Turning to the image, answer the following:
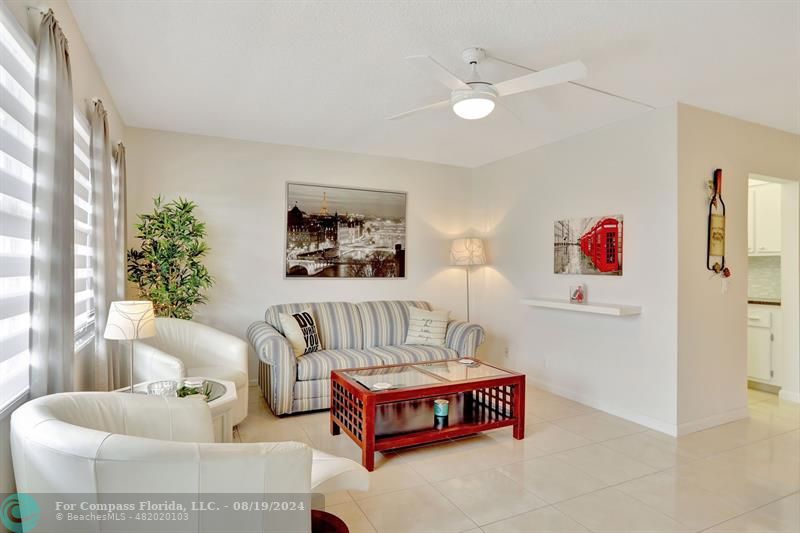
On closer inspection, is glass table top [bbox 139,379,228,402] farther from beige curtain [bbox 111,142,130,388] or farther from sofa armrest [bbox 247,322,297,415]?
sofa armrest [bbox 247,322,297,415]

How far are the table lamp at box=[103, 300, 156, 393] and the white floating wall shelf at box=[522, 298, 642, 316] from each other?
3.30 metres

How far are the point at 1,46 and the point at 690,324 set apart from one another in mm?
4296

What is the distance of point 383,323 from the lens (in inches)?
185

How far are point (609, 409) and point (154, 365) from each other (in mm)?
3613

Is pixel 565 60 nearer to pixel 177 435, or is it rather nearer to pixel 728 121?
pixel 728 121

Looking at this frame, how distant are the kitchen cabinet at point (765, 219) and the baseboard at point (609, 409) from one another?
2390 mm

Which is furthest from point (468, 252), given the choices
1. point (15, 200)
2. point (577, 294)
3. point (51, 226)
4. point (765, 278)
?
point (15, 200)

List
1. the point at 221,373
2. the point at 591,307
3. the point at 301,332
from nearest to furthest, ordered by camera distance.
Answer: the point at 221,373 < the point at 591,307 < the point at 301,332

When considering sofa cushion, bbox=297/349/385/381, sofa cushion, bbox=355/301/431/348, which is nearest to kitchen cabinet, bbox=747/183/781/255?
sofa cushion, bbox=355/301/431/348

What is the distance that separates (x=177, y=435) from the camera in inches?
65.2

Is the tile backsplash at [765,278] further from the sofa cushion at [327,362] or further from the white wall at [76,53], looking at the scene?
the white wall at [76,53]

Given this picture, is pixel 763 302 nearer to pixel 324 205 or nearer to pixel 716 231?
pixel 716 231

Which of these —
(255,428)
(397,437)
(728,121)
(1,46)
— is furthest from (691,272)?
(1,46)

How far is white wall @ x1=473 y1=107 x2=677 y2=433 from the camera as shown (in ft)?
11.5
